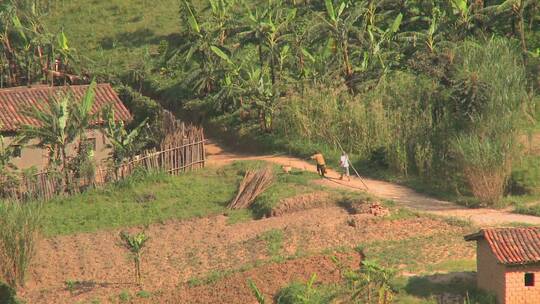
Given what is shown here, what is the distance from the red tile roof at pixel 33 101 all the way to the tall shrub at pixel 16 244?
24.7ft

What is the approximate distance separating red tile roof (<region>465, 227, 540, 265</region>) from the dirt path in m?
3.67

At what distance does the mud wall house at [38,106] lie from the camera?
1399 inches

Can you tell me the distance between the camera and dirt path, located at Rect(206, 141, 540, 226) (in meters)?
30.1

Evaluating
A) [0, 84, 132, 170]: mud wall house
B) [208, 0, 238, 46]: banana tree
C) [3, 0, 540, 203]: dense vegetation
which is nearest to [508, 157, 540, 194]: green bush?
[3, 0, 540, 203]: dense vegetation

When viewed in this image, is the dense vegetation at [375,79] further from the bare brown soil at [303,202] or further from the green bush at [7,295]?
the green bush at [7,295]

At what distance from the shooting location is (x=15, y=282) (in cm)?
2812

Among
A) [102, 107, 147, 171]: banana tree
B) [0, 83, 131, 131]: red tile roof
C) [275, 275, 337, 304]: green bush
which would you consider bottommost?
[275, 275, 337, 304]: green bush

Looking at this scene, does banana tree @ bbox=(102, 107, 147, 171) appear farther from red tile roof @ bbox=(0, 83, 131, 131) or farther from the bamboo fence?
red tile roof @ bbox=(0, 83, 131, 131)

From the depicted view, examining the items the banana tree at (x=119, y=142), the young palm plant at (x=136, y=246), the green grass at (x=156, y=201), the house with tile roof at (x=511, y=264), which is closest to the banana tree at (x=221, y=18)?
the banana tree at (x=119, y=142)

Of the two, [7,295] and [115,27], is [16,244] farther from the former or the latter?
[115,27]

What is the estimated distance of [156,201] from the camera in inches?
1300

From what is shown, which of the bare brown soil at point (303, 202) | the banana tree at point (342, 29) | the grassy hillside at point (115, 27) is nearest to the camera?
the bare brown soil at point (303, 202)

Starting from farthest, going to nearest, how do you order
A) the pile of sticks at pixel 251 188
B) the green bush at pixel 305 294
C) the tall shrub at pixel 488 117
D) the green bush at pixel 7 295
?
the pile of sticks at pixel 251 188 → the tall shrub at pixel 488 117 → the green bush at pixel 305 294 → the green bush at pixel 7 295

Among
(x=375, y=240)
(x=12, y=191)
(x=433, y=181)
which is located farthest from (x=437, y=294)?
(x=12, y=191)
